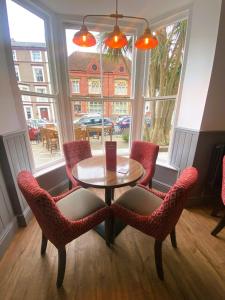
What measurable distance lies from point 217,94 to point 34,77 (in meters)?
2.23

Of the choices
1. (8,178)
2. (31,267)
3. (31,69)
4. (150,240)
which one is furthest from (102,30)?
(31,267)

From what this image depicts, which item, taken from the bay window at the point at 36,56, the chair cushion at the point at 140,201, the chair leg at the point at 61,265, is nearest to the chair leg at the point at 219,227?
the chair cushion at the point at 140,201

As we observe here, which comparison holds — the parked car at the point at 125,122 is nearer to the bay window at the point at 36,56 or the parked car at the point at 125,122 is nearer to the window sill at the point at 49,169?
the window sill at the point at 49,169

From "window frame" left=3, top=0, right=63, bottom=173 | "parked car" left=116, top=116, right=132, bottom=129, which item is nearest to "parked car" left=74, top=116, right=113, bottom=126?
"parked car" left=116, top=116, right=132, bottom=129

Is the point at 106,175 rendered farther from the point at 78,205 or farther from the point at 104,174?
the point at 78,205

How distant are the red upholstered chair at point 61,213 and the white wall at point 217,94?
1.53 metres

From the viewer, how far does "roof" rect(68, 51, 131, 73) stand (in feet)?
7.30

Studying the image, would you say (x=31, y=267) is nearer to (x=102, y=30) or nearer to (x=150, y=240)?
(x=150, y=240)

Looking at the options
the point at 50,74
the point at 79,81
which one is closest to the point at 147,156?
the point at 79,81

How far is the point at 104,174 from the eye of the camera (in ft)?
4.76

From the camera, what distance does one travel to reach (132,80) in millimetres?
2465

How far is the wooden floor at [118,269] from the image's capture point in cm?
113

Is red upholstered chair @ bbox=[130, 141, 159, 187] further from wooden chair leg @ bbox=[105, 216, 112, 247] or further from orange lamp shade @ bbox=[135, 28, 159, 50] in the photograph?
orange lamp shade @ bbox=[135, 28, 159, 50]

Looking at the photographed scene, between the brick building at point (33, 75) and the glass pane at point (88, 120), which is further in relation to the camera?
the glass pane at point (88, 120)
